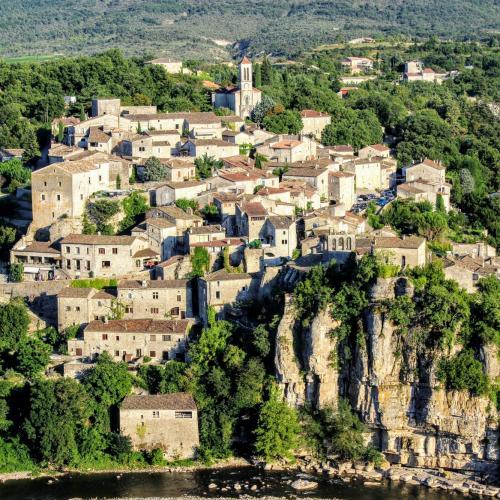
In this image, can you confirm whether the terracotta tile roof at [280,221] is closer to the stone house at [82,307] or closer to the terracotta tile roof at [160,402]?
the stone house at [82,307]

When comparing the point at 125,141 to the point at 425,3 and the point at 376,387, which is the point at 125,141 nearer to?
the point at 376,387

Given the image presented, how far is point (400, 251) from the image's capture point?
3634 cm

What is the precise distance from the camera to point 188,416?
119 ft

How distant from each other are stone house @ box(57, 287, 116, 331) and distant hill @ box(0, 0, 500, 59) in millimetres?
65477

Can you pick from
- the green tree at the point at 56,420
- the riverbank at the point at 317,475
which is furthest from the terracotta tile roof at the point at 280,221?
the green tree at the point at 56,420

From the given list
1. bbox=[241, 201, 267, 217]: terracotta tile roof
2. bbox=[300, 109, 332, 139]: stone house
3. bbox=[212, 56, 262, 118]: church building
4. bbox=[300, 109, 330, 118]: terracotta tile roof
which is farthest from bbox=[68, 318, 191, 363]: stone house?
bbox=[212, 56, 262, 118]: church building

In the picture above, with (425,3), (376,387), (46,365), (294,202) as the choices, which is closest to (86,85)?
(294,202)

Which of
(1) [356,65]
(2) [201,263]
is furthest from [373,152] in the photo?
(1) [356,65]

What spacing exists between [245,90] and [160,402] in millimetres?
25046

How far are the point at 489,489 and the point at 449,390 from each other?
2936 mm

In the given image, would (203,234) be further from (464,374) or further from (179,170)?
(464,374)

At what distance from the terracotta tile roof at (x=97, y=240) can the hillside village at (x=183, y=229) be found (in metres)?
0.08

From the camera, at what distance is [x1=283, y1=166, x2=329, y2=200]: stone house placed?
4688 centimetres

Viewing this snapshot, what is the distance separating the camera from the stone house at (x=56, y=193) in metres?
44.2
